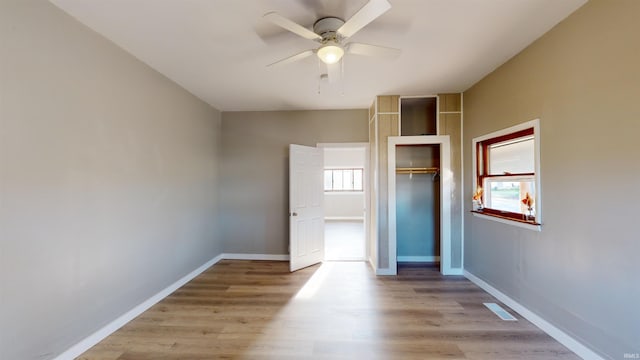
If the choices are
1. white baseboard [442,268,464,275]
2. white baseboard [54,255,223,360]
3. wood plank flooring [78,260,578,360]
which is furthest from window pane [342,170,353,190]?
white baseboard [54,255,223,360]

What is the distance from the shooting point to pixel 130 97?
2.61 m

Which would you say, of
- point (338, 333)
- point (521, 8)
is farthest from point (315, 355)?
point (521, 8)

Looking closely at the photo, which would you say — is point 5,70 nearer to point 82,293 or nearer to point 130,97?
point 130,97

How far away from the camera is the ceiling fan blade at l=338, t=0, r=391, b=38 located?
1.52 metres

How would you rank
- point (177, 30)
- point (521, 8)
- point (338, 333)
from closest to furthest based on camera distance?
point (521, 8) < point (177, 30) < point (338, 333)

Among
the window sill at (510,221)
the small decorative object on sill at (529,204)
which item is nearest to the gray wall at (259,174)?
the window sill at (510,221)

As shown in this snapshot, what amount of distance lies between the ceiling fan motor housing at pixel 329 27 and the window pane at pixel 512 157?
89.0 inches

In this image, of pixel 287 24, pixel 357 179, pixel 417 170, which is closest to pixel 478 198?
pixel 417 170

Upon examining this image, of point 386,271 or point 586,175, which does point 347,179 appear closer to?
point 386,271

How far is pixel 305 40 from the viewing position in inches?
91.8

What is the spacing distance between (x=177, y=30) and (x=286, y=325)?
2835mm

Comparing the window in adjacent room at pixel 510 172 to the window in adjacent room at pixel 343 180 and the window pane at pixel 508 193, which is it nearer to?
the window pane at pixel 508 193

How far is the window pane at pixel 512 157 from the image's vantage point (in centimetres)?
266

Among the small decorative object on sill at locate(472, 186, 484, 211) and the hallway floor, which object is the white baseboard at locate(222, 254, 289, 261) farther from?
the small decorative object on sill at locate(472, 186, 484, 211)
